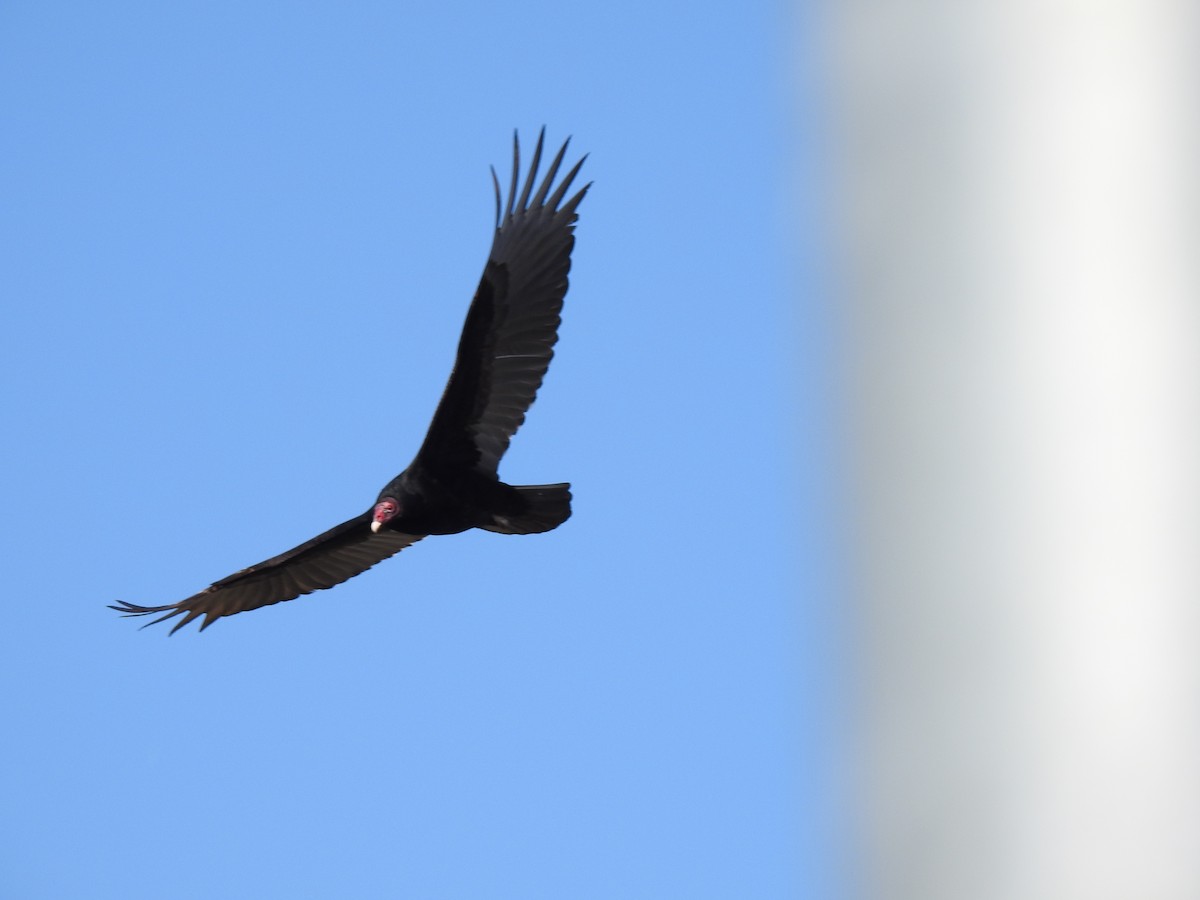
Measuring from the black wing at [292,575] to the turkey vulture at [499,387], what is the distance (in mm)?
1205

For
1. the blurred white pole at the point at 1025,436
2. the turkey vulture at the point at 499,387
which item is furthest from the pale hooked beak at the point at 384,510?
the blurred white pole at the point at 1025,436

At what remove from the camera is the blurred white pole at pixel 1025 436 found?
1.99 feet

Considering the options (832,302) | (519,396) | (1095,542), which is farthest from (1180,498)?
(519,396)

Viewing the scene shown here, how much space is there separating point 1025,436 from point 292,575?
13.0 m

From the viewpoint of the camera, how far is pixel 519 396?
37.1 ft

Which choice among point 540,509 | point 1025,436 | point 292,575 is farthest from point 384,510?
point 1025,436

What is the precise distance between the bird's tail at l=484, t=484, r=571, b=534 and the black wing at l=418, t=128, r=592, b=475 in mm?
350

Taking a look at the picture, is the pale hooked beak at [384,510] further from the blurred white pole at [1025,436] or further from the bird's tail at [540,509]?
the blurred white pole at [1025,436]

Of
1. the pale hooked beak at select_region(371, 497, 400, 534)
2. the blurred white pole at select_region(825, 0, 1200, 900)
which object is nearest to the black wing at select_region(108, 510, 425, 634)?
the pale hooked beak at select_region(371, 497, 400, 534)

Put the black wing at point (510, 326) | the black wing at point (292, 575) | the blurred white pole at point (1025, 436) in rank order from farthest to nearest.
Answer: the black wing at point (292, 575) → the black wing at point (510, 326) → the blurred white pole at point (1025, 436)

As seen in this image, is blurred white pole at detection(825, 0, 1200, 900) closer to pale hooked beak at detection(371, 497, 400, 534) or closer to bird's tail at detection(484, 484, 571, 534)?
bird's tail at detection(484, 484, 571, 534)

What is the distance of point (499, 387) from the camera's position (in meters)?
11.3

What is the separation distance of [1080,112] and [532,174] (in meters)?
10.8

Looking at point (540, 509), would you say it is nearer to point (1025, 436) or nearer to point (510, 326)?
point (510, 326)
